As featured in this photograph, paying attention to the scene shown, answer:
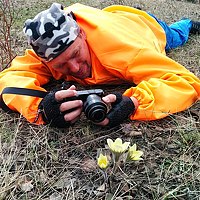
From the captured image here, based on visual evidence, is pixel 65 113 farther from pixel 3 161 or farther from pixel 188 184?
pixel 188 184

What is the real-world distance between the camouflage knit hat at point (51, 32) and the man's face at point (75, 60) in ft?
0.12

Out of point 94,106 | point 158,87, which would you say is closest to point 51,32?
point 94,106

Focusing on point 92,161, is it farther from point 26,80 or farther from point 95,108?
point 26,80

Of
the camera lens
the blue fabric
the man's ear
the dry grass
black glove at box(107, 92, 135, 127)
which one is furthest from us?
the blue fabric

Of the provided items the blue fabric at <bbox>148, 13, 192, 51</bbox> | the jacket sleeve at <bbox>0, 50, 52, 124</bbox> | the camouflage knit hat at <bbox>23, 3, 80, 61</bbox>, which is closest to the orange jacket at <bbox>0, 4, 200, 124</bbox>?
the jacket sleeve at <bbox>0, 50, 52, 124</bbox>

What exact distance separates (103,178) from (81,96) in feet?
1.65

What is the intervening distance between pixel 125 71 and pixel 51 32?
532 millimetres

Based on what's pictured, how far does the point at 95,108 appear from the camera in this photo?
171cm

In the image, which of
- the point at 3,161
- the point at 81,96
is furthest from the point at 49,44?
the point at 3,161

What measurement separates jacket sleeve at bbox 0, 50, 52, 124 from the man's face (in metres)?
0.20

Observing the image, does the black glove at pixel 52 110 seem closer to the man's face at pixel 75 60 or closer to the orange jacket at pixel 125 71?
the orange jacket at pixel 125 71

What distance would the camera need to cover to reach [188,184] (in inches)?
60.1

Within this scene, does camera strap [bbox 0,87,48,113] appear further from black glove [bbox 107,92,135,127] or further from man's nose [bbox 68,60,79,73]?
black glove [bbox 107,92,135,127]

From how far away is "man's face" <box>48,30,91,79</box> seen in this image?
6.98ft
